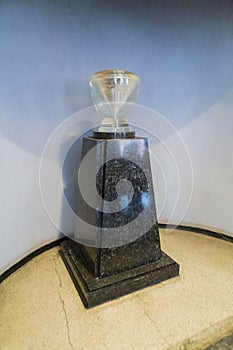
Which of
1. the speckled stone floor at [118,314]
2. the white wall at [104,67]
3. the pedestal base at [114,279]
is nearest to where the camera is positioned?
the speckled stone floor at [118,314]

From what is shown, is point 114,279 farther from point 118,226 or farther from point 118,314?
point 118,226

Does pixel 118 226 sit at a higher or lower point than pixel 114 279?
higher

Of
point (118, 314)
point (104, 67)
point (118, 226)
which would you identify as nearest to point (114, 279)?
point (118, 314)

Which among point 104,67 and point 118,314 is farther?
point 104,67

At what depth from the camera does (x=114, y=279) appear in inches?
39.8

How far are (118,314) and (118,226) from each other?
385 millimetres

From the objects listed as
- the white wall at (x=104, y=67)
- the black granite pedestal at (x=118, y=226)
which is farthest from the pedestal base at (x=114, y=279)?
the white wall at (x=104, y=67)

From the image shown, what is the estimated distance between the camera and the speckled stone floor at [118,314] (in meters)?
0.83

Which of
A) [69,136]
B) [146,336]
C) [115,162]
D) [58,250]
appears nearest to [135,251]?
[146,336]

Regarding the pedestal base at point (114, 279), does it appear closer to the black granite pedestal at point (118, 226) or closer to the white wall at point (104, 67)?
the black granite pedestal at point (118, 226)

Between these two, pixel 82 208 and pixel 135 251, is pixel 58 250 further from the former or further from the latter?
pixel 135 251

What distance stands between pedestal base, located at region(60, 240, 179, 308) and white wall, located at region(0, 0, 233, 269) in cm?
40

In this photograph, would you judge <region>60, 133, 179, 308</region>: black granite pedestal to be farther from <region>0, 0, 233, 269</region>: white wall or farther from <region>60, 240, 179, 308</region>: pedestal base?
<region>0, 0, 233, 269</region>: white wall

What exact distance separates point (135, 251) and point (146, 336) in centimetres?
35
